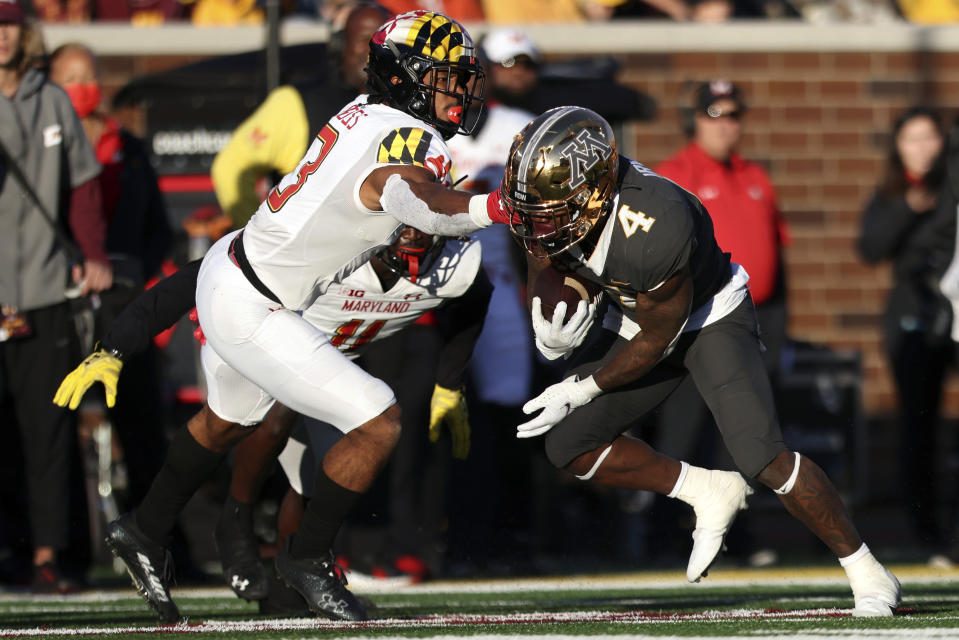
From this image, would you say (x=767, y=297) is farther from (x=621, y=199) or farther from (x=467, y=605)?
(x=621, y=199)

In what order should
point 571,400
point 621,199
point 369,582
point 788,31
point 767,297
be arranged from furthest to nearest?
point 788,31, point 767,297, point 369,582, point 571,400, point 621,199

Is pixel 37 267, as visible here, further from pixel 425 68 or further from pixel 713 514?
pixel 713 514

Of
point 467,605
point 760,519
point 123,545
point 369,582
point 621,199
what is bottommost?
point 760,519

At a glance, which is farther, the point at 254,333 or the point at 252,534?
the point at 252,534

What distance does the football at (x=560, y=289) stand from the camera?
5.23 metres

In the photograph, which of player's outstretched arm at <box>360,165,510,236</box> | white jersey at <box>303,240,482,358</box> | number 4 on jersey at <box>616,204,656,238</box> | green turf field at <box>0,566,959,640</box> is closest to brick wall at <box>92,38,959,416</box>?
green turf field at <box>0,566,959,640</box>

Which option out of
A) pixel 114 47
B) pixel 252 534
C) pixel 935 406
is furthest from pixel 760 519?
pixel 114 47

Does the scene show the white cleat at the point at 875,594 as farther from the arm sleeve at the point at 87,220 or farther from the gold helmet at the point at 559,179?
the arm sleeve at the point at 87,220

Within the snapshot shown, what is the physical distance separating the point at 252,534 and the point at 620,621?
5.22 feet

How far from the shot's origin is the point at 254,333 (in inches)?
208

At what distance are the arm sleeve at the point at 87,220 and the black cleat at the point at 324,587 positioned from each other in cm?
229

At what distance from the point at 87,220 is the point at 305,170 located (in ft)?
7.33

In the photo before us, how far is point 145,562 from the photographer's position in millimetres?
5656

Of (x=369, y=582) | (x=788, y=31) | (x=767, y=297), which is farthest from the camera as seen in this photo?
(x=788, y=31)
